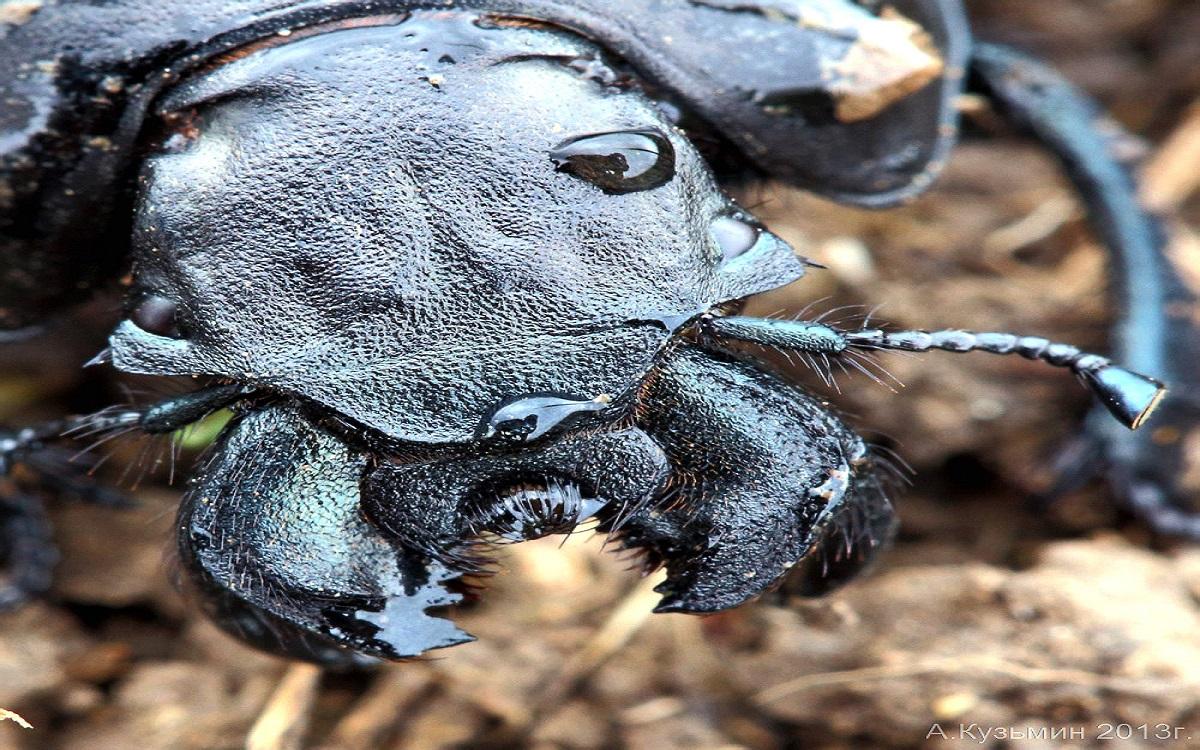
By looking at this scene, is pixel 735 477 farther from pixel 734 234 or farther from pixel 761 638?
pixel 761 638

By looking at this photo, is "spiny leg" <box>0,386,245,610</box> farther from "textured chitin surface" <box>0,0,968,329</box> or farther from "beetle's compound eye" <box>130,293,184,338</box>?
"beetle's compound eye" <box>130,293,184,338</box>

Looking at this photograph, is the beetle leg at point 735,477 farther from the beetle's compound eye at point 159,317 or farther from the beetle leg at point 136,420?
the beetle's compound eye at point 159,317

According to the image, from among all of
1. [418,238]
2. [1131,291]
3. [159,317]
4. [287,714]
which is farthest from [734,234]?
[1131,291]

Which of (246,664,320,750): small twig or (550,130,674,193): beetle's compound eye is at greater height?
(550,130,674,193): beetle's compound eye

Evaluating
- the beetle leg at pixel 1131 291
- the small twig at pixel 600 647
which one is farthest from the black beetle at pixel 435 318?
the beetle leg at pixel 1131 291

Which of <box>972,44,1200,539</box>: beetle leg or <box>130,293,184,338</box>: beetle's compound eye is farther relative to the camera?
<box>972,44,1200,539</box>: beetle leg

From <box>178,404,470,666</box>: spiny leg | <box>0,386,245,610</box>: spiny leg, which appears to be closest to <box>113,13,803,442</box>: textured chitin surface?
<box>178,404,470,666</box>: spiny leg

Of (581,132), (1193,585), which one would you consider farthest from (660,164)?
(1193,585)
